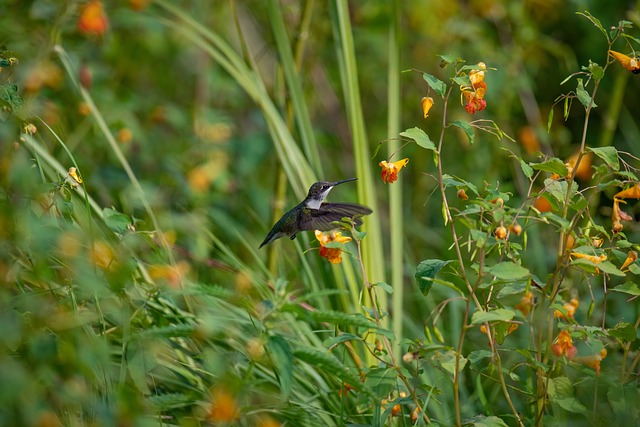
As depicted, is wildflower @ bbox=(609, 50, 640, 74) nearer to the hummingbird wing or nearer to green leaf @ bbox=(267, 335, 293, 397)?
the hummingbird wing

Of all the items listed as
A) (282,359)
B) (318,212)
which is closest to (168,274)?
(318,212)

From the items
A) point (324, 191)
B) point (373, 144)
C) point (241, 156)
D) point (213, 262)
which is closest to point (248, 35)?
point (373, 144)

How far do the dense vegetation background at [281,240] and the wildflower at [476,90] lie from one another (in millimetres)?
78

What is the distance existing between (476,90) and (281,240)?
1359 mm

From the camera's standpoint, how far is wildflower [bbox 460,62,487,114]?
48.0 inches

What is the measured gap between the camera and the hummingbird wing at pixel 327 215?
154cm

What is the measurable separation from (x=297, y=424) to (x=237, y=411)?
0.36 meters

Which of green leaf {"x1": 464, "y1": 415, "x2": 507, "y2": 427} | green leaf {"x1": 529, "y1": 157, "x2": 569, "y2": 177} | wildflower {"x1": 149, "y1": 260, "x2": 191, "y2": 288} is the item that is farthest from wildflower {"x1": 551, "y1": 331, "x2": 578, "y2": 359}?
wildflower {"x1": 149, "y1": 260, "x2": 191, "y2": 288}

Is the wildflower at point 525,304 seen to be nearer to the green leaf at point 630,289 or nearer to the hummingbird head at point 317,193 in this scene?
the green leaf at point 630,289

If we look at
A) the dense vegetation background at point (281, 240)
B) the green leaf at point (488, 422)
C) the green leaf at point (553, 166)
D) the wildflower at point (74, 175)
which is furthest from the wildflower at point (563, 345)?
the wildflower at point (74, 175)

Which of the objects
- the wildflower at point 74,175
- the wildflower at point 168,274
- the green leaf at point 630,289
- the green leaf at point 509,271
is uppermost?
the wildflower at point 74,175

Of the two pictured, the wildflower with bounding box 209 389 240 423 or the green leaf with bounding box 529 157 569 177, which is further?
the green leaf with bounding box 529 157 569 177

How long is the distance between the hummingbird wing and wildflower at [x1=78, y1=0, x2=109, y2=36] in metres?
0.97

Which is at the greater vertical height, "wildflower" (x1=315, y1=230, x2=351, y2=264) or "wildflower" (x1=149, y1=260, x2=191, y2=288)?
"wildflower" (x1=315, y1=230, x2=351, y2=264)
